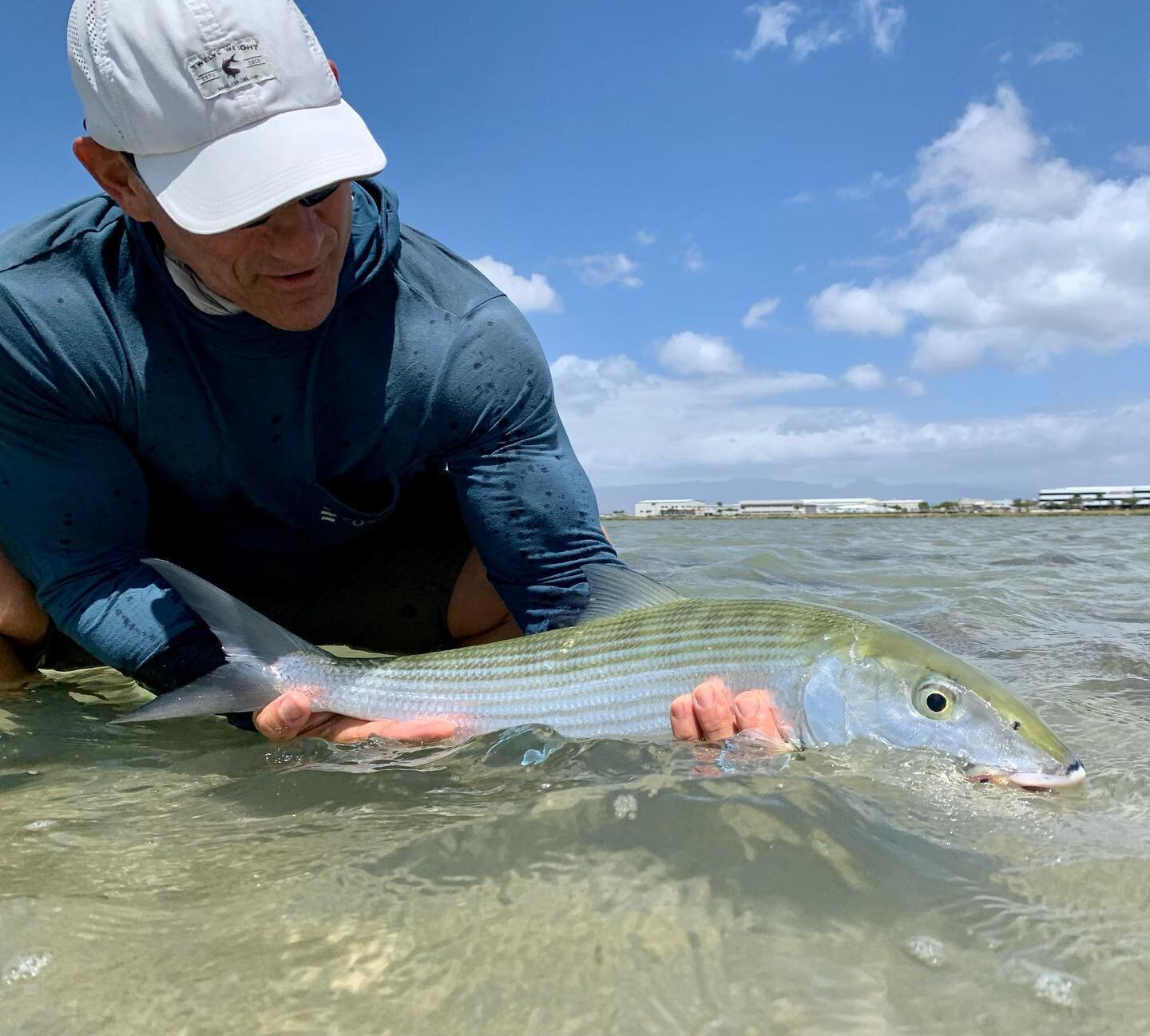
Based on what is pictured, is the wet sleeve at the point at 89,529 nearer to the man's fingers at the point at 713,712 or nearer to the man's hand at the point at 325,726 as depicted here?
the man's hand at the point at 325,726

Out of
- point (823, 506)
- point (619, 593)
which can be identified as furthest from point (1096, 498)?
point (619, 593)

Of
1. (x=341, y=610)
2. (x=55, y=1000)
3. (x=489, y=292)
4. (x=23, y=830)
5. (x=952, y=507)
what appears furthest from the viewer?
(x=952, y=507)

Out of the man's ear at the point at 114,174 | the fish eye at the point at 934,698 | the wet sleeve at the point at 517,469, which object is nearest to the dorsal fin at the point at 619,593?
the wet sleeve at the point at 517,469

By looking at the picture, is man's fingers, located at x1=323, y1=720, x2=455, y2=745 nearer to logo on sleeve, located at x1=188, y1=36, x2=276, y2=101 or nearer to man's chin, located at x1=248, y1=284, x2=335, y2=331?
man's chin, located at x1=248, y1=284, x2=335, y2=331

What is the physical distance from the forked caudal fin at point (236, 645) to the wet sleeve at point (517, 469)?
0.79 metres

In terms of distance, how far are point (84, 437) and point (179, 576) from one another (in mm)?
541

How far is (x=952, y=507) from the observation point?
325 feet

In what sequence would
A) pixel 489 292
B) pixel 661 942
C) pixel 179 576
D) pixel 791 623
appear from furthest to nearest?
pixel 489 292
pixel 179 576
pixel 791 623
pixel 661 942

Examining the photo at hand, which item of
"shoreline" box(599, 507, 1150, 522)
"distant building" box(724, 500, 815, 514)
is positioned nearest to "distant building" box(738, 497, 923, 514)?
"distant building" box(724, 500, 815, 514)

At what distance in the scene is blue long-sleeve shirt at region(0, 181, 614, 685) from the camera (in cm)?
285

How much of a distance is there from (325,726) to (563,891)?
1.50 meters

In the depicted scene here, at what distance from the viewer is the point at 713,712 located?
8.40ft

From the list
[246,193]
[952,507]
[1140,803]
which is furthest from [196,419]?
[952,507]

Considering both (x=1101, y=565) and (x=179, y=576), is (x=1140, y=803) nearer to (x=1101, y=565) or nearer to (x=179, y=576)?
(x=179, y=576)
